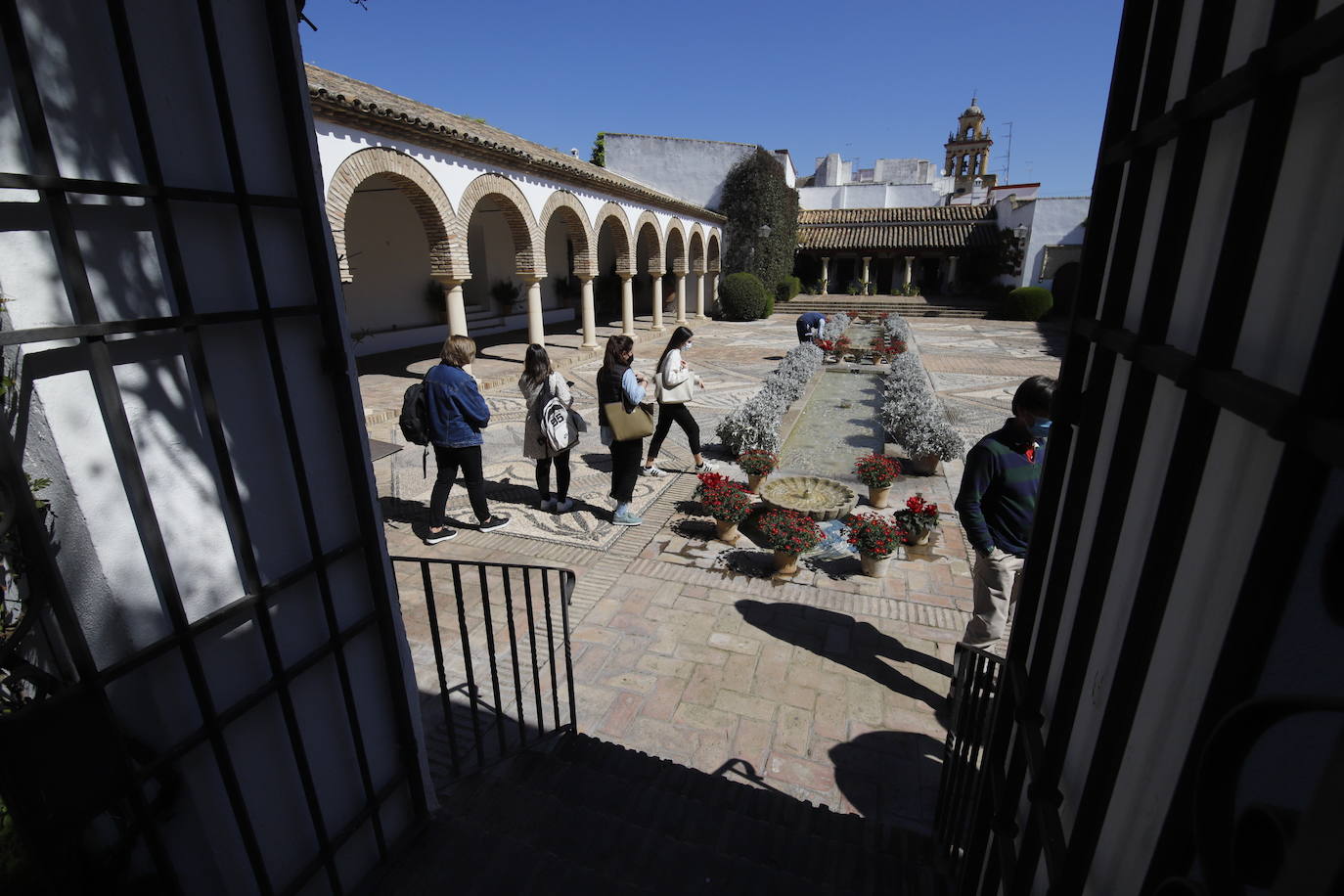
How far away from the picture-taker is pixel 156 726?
5.27 ft

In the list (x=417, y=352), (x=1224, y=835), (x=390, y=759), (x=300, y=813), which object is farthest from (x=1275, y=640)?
(x=417, y=352)

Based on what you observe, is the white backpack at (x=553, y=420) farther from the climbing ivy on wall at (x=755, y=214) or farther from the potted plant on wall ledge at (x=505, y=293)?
the climbing ivy on wall at (x=755, y=214)

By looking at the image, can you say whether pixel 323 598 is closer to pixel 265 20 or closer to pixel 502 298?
pixel 265 20

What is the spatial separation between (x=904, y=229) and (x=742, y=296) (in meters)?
12.7

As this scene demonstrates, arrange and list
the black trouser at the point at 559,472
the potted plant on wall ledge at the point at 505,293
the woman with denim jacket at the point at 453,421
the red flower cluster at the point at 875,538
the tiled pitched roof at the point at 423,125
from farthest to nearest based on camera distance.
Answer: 1. the potted plant on wall ledge at the point at 505,293
2. the tiled pitched roof at the point at 423,125
3. the black trouser at the point at 559,472
4. the woman with denim jacket at the point at 453,421
5. the red flower cluster at the point at 875,538

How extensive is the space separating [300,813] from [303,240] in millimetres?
1800

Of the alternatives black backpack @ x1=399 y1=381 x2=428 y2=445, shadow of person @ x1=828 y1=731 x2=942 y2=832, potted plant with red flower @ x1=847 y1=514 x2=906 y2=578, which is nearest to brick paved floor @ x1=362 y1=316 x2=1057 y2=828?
shadow of person @ x1=828 y1=731 x2=942 y2=832

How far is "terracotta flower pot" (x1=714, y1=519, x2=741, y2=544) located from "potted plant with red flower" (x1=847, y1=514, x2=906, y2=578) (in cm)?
102

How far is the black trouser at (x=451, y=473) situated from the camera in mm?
5469

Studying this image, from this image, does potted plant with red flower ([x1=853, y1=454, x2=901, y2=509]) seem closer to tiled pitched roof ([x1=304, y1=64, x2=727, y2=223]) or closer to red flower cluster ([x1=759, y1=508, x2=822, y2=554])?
red flower cluster ([x1=759, y1=508, x2=822, y2=554])

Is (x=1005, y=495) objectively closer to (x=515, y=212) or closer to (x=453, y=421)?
(x=453, y=421)

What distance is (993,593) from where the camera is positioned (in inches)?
139

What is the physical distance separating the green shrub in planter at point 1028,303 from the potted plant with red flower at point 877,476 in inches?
896

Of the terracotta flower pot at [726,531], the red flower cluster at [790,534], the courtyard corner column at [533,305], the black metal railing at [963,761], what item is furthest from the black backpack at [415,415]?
the courtyard corner column at [533,305]
